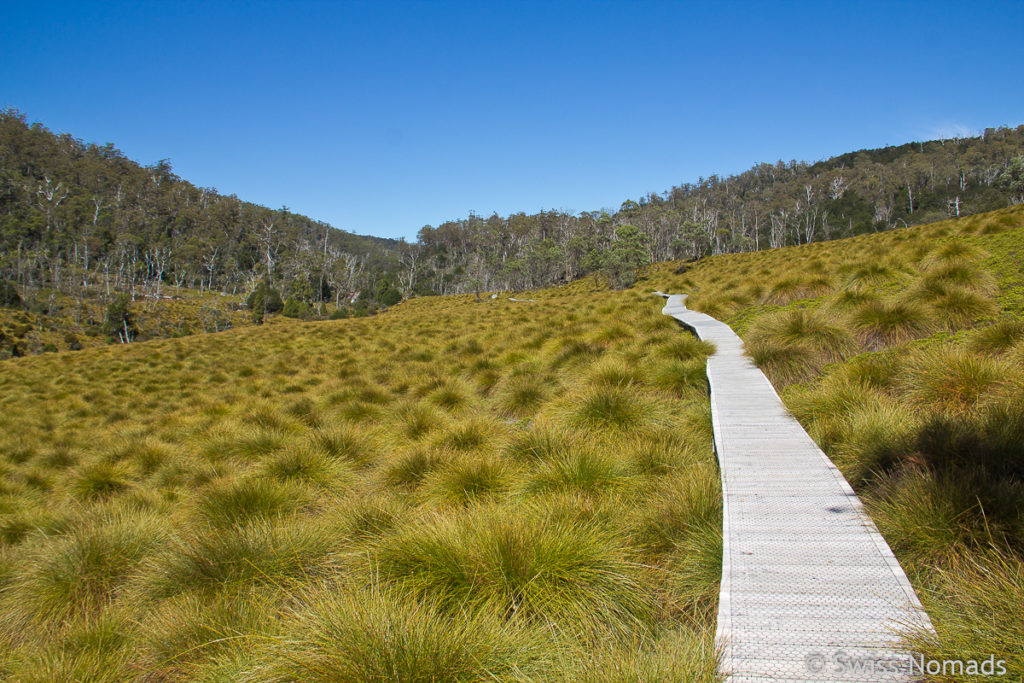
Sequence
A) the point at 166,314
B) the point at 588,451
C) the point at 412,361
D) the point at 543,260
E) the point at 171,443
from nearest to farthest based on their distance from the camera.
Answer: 1. the point at 588,451
2. the point at 171,443
3. the point at 412,361
4. the point at 166,314
5. the point at 543,260

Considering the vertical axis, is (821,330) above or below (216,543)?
above

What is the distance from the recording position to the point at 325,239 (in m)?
116

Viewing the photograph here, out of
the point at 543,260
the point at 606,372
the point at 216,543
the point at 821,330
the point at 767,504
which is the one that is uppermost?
the point at 543,260

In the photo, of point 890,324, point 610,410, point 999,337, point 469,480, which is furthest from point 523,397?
point 999,337

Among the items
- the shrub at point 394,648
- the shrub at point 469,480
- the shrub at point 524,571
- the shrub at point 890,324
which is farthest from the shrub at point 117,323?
the shrub at point 890,324

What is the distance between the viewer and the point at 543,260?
83.9 metres

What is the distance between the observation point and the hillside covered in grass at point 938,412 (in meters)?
2.32

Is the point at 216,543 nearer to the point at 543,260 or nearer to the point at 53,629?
the point at 53,629

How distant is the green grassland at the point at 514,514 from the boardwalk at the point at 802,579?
0.53 ft

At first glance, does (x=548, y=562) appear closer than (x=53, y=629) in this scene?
Yes

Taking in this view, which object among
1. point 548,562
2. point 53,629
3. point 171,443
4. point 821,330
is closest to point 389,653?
point 548,562

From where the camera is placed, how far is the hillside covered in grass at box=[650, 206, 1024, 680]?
7.62ft

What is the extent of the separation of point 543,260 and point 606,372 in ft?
257

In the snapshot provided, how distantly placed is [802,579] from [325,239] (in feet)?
413
